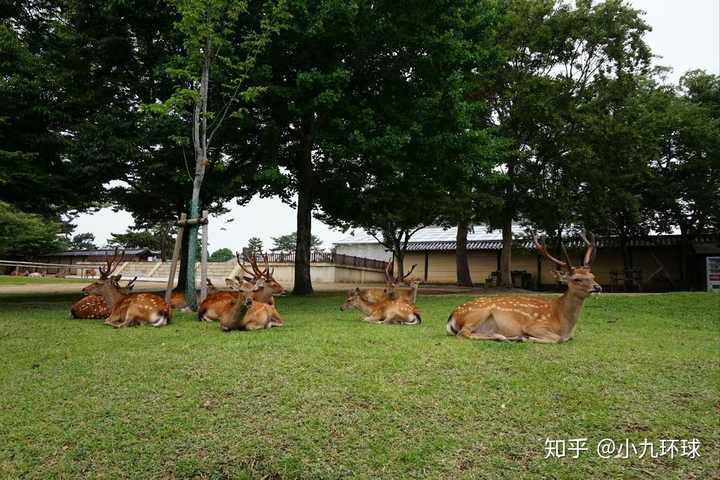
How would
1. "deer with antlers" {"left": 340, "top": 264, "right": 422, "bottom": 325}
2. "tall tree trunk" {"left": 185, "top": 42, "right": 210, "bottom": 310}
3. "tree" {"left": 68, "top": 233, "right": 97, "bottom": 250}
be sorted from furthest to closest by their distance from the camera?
1. "tree" {"left": 68, "top": 233, "right": 97, "bottom": 250}
2. "tall tree trunk" {"left": 185, "top": 42, "right": 210, "bottom": 310}
3. "deer with antlers" {"left": 340, "top": 264, "right": 422, "bottom": 325}

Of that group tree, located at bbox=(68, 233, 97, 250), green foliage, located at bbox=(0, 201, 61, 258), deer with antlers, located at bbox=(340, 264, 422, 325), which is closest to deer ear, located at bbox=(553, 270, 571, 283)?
deer with antlers, located at bbox=(340, 264, 422, 325)

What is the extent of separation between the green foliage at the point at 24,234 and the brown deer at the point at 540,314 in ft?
82.3

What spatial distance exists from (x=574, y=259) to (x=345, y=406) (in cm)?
2730

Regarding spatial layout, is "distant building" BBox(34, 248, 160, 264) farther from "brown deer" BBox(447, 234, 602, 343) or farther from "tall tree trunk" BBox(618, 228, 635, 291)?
"brown deer" BBox(447, 234, 602, 343)

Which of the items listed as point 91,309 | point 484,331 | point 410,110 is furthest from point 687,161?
point 91,309

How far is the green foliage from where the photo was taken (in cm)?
3088

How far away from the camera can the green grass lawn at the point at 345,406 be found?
3.26m

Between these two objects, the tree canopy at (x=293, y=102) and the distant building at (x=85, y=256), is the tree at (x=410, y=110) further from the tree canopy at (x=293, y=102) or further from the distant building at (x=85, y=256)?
the distant building at (x=85, y=256)

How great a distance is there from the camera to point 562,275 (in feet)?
20.5

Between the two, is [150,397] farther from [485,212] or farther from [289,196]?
[485,212]

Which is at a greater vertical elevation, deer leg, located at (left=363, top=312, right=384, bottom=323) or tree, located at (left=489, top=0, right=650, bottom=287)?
tree, located at (left=489, top=0, right=650, bottom=287)

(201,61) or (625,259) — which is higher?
(201,61)

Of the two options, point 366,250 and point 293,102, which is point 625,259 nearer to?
point 366,250

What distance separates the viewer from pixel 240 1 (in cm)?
978
